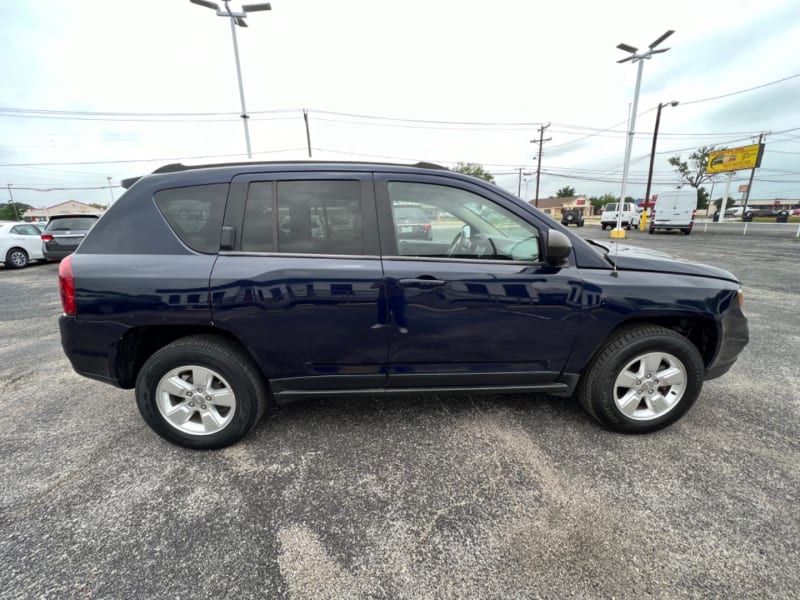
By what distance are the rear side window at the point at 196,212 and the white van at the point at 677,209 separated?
2381 cm

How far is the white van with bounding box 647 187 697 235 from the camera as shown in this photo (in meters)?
19.1

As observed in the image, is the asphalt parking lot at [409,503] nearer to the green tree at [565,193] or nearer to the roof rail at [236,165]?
the roof rail at [236,165]

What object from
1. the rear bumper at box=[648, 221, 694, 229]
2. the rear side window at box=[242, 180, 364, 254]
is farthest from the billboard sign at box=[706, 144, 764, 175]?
the rear side window at box=[242, 180, 364, 254]

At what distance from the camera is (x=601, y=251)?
247 centimetres

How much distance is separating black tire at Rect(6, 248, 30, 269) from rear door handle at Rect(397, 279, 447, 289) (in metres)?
13.9

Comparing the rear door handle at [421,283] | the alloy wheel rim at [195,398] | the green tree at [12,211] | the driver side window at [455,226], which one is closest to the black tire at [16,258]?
the alloy wheel rim at [195,398]

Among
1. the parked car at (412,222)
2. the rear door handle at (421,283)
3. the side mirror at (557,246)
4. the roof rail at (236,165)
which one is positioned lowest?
the rear door handle at (421,283)

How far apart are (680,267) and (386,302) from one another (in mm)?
1989

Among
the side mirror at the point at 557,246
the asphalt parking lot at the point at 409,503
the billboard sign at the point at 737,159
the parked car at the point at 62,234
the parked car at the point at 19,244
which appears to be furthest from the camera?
the billboard sign at the point at 737,159

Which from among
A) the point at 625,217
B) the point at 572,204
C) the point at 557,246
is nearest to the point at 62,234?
the point at 557,246

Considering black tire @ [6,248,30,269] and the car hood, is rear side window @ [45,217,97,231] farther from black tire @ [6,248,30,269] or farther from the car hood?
the car hood

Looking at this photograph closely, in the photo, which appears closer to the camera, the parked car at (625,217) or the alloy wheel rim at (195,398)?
the alloy wheel rim at (195,398)

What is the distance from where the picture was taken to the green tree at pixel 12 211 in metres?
63.9

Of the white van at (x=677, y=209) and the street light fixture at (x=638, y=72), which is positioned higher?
the street light fixture at (x=638, y=72)
